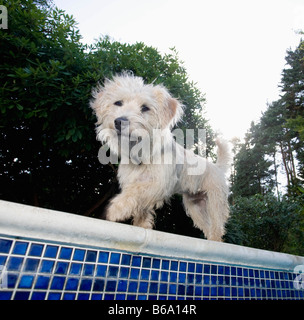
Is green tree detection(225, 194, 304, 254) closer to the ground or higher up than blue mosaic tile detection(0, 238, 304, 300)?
higher up

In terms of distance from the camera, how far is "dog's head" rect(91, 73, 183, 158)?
7.68 ft

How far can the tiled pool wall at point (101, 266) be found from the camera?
1052mm

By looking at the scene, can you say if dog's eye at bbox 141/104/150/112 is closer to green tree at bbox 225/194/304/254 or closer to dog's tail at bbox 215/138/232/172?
dog's tail at bbox 215/138/232/172

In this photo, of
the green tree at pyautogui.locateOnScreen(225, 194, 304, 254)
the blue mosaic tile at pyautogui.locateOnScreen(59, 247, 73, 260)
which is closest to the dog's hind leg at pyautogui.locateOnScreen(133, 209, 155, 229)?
the blue mosaic tile at pyautogui.locateOnScreen(59, 247, 73, 260)

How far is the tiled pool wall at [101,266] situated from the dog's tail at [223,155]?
1570mm

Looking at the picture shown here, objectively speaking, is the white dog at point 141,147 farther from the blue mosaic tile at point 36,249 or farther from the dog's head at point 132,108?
the blue mosaic tile at point 36,249

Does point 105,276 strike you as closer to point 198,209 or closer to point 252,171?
point 198,209

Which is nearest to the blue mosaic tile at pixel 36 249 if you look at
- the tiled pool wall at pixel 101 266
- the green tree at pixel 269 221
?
the tiled pool wall at pixel 101 266

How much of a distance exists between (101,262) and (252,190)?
26610 mm

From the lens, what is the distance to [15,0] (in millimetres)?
3248

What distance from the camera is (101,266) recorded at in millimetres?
1294
